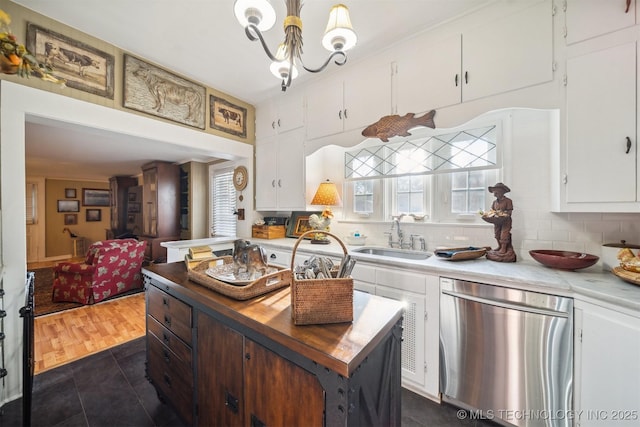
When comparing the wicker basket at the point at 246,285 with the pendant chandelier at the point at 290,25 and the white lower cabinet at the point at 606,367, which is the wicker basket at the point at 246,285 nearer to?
the pendant chandelier at the point at 290,25

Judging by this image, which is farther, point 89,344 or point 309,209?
point 309,209

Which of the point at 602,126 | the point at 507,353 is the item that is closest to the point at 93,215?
the point at 507,353

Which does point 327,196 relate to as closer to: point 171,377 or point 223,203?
point 171,377

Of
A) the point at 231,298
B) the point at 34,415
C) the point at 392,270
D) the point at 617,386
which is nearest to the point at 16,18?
the point at 231,298

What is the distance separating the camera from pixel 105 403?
167 cm

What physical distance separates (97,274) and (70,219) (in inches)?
229

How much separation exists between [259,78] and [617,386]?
3612 mm

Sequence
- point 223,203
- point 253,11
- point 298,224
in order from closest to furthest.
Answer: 1. point 253,11
2. point 298,224
3. point 223,203

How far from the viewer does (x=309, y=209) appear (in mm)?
2961

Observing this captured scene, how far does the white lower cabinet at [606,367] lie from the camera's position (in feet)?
3.48

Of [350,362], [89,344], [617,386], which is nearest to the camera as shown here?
[350,362]

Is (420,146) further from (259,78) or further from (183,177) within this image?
(183,177)

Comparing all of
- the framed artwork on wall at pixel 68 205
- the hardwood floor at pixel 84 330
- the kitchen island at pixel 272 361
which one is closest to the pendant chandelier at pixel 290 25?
the kitchen island at pixel 272 361

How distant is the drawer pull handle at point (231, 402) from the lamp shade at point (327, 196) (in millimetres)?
1977
